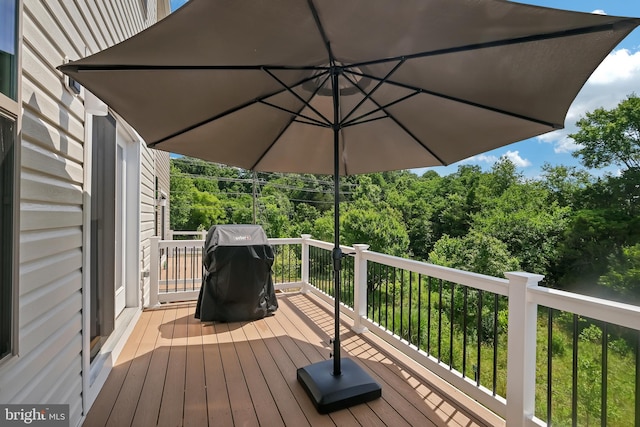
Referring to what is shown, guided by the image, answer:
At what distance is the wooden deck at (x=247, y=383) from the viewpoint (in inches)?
79.1

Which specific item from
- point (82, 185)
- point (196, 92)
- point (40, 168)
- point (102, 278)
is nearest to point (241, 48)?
point (196, 92)

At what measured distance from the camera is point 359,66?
1867 mm

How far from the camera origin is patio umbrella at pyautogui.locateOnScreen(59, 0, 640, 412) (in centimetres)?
137

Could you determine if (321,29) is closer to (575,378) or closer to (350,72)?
(350,72)

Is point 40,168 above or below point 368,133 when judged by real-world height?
below

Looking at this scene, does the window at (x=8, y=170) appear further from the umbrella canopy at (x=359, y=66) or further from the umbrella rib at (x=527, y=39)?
the umbrella rib at (x=527, y=39)

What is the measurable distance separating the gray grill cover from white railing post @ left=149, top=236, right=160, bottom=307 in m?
0.87

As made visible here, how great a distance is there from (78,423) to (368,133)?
290 centimetres

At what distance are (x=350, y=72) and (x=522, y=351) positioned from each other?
6.44 feet

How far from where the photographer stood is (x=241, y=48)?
1604 millimetres

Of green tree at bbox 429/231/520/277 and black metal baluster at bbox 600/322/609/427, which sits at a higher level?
black metal baluster at bbox 600/322/609/427

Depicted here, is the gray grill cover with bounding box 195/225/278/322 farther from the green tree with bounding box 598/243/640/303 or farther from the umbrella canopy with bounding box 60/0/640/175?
the green tree with bounding box 598/243/640/303

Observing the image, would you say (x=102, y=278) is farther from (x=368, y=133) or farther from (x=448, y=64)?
(x=448, y=64)

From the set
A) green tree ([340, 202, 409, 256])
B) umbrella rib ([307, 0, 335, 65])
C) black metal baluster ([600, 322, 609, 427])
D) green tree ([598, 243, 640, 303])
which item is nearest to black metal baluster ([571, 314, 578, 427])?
black metal baluster ([600, 322, 609, 427])
